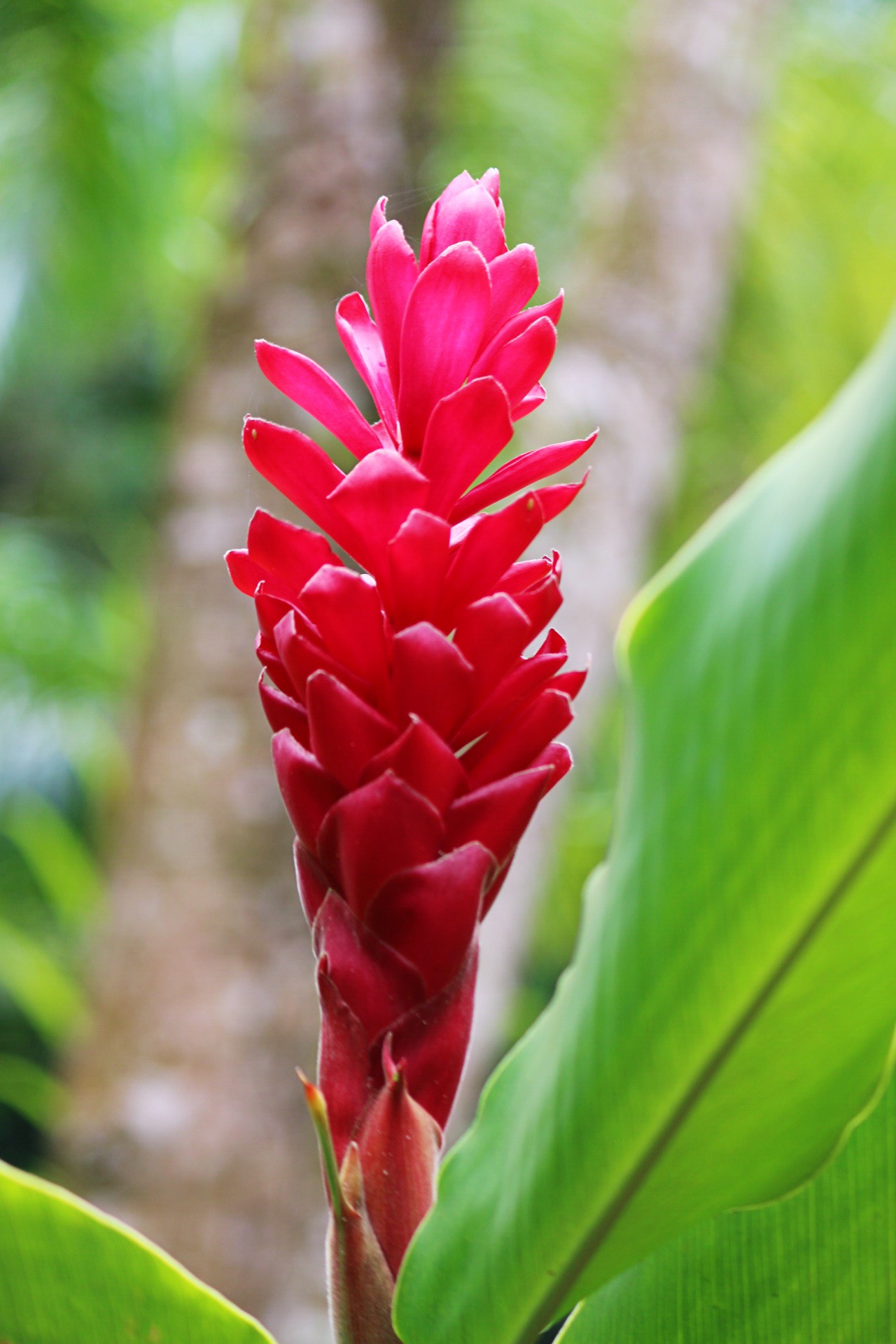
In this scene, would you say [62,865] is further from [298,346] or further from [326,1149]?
[326,1149]

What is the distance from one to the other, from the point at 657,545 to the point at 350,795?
3739mm

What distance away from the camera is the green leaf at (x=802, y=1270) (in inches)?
15.3

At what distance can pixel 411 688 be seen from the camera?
0.32 meters

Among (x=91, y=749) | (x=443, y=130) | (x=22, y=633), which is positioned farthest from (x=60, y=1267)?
(x=22, y=633)

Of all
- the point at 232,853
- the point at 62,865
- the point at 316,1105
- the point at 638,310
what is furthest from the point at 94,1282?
the point at 62,865

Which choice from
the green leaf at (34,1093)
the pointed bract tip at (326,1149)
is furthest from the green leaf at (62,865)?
the pointed bract tip at (326,1149)

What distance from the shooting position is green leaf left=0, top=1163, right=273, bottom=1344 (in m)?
0.38

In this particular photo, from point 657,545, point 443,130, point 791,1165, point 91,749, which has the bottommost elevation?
point 91,749

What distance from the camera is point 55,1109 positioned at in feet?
6.60

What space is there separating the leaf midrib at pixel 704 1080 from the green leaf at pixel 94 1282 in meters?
0.11

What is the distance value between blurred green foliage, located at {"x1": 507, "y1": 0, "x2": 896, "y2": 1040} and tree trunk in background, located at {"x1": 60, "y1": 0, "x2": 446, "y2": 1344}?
58.9 inches

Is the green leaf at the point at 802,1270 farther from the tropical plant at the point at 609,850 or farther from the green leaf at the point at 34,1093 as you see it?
the green leaf at the point at 34,1093

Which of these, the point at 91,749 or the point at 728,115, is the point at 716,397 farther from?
the point at 91,749

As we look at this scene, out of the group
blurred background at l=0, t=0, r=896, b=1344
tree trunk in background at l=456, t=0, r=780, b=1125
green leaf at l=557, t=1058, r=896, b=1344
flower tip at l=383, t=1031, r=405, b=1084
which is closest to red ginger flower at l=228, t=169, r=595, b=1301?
flower tip at l=383, t=1031, r=405, b=1084
